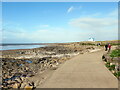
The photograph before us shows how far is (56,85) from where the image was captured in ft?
18.9

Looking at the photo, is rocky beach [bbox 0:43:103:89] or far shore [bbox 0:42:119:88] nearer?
rocky beach [bbox 0:43:103:89]

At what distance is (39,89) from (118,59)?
7.07 metres

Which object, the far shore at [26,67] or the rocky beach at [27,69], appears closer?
the rocky beach at [27,69]

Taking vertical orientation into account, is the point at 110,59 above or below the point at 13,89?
above

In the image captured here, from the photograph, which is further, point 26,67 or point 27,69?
point 26,67

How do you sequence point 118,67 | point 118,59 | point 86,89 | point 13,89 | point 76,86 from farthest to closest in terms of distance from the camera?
1. point 118,59
2. point 118,67
3. point 13,89
4. point 76,86
5. point 86,89

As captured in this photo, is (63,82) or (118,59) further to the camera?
(118,59)

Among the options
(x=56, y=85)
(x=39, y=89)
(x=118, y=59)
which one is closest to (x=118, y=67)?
(x=118, y=59)

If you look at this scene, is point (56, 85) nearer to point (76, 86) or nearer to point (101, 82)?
point (76, 86)

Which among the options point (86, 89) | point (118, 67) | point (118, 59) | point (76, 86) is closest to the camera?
point (86, 89)

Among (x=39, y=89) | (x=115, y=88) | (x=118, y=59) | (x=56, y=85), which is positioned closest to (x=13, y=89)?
(x=39, y=89)

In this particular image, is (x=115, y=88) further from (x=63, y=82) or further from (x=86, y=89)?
(x=63, y=82)

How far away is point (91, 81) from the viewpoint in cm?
628

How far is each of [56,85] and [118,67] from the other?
178 inches
